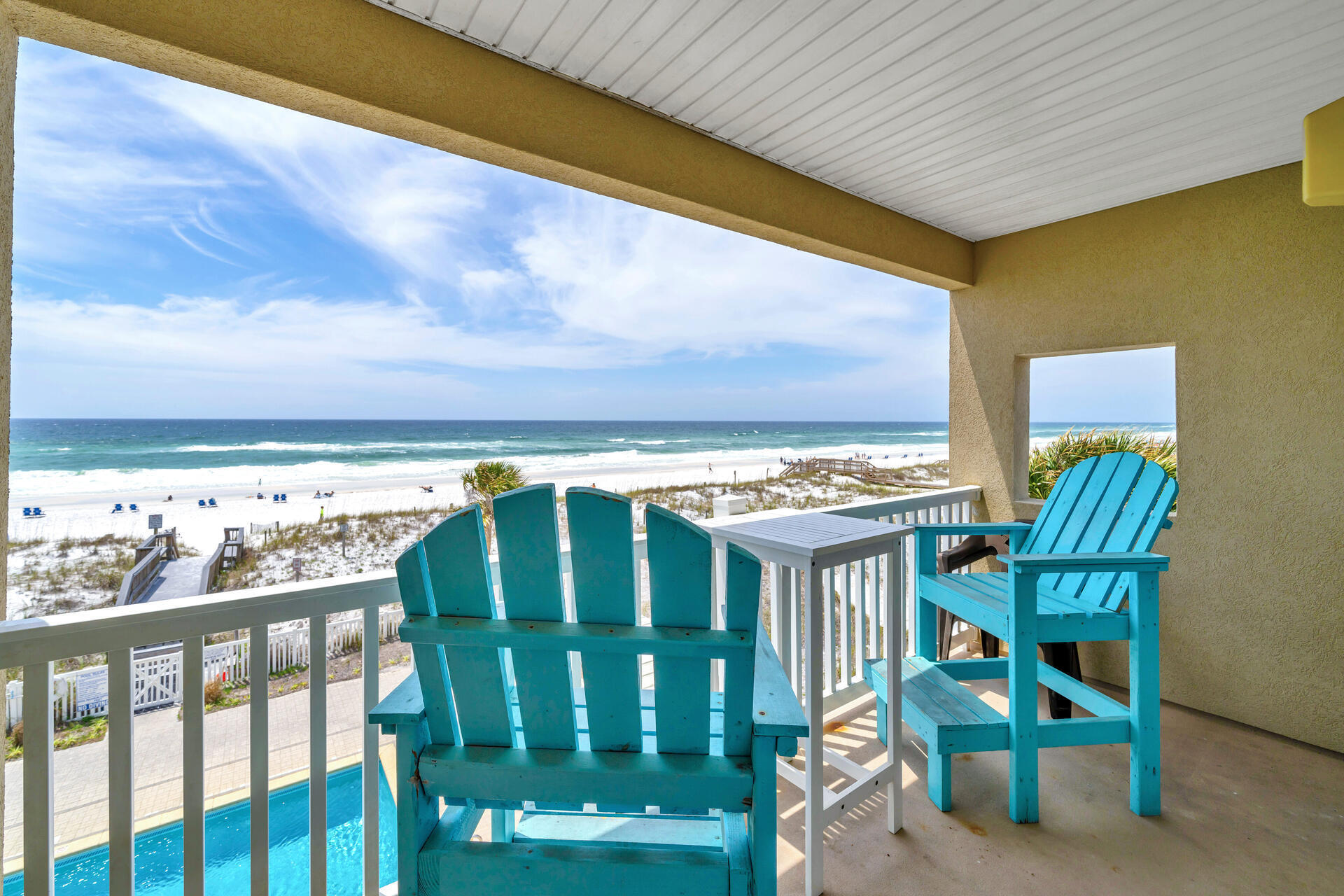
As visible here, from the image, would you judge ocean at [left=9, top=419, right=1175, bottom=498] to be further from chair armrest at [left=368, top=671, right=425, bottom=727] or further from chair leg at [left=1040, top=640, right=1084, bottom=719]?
chair armrest at [left=368, top=671, right=425, bottom=727]

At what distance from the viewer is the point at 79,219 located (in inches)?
655

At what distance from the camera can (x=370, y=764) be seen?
1.33 m

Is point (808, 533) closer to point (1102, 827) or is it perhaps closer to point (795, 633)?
point (795, 633)

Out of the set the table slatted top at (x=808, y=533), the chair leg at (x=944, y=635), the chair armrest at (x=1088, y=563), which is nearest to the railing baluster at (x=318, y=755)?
the table slatted top at (x=808, y=533)

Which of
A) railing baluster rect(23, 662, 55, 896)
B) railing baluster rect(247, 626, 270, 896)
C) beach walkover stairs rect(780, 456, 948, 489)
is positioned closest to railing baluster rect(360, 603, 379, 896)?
railing baluster rect(247, 626, 270, 896)

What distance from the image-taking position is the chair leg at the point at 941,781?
1.81m

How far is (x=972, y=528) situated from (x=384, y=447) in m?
20.8

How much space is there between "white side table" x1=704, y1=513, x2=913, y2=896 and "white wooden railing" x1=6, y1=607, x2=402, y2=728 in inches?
89.9

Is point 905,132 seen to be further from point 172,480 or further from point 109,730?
point 172,480

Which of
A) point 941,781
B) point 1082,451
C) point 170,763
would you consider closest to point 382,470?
point 170,763

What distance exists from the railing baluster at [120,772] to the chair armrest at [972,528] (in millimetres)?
2379

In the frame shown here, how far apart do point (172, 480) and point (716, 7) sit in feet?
63.4

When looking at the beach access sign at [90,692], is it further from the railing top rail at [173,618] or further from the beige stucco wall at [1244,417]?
the beige stucco wall at [1244,417]

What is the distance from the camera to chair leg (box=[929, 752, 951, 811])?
1.81 meters
